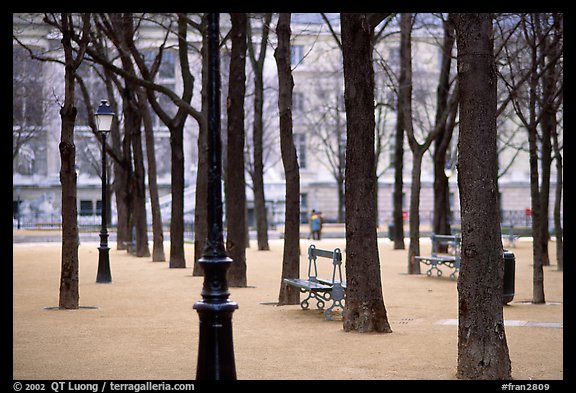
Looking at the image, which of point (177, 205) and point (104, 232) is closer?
point (104, 232)

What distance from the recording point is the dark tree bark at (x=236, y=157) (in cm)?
2003

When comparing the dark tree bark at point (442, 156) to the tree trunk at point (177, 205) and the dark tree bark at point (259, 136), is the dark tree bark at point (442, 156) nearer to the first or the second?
the dark tree bark at point (259, 136)

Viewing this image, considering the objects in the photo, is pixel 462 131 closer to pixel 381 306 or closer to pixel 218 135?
pixel 218 135

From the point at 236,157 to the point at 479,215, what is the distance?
11523 millimetres

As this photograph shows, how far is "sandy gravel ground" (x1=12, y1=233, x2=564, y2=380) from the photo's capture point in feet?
33.1

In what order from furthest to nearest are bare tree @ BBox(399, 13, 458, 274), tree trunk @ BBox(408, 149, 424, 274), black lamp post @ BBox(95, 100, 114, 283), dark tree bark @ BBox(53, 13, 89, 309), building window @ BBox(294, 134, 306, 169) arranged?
building window @ BBox(294, 134, 306, 169) < bare tree @ BBox(399, 13, 458, 274) < tree trunk @ BBox(408, 149, 424, 274) < black lamp post @ BBox(95, 100, 114, 283) < dark tree bark @ BBox(53, 13, 89, 309)

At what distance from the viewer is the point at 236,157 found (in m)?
20.4

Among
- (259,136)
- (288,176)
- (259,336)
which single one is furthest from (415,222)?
(259,336)

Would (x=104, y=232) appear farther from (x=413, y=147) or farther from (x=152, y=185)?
(x=413, y=147)

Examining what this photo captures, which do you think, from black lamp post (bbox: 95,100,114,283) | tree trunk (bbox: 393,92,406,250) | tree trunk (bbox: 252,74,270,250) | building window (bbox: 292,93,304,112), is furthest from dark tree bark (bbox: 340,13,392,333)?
building window (bbox: 292,93,304,112)

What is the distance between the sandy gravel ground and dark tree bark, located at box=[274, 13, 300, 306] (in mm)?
592

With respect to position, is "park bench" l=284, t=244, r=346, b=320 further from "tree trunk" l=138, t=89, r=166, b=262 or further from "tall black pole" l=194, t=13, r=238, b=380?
"tree trunk" l=138, t=89, r=166, b=262
